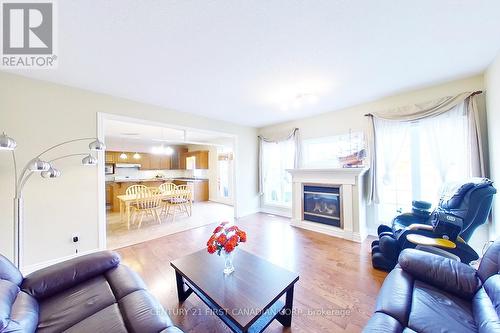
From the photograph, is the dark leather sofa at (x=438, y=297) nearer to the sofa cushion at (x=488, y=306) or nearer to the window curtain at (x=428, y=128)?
the sofa cushion at (x=488, y=306)


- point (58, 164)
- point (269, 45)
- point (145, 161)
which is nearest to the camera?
point (269, 45)

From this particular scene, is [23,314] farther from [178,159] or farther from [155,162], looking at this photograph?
[178,159]

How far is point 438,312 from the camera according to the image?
1092mm

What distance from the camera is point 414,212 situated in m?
2.57

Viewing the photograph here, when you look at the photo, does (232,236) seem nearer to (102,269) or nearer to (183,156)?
(102,269)

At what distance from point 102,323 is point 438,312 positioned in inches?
77.5

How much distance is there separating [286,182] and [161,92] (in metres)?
3.37

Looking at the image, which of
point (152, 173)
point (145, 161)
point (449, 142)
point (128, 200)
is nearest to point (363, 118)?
point (449, 142)

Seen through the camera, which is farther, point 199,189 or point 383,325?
point 199,189

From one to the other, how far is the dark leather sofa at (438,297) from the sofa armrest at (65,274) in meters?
1.95

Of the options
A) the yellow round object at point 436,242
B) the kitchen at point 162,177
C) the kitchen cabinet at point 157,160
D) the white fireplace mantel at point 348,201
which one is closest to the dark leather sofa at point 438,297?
the yellow round object at point 436,242

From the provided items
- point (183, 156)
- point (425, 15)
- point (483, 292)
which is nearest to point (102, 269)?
point (483, 292)

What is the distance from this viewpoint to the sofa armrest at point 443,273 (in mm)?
1241

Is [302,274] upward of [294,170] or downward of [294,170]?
downward
